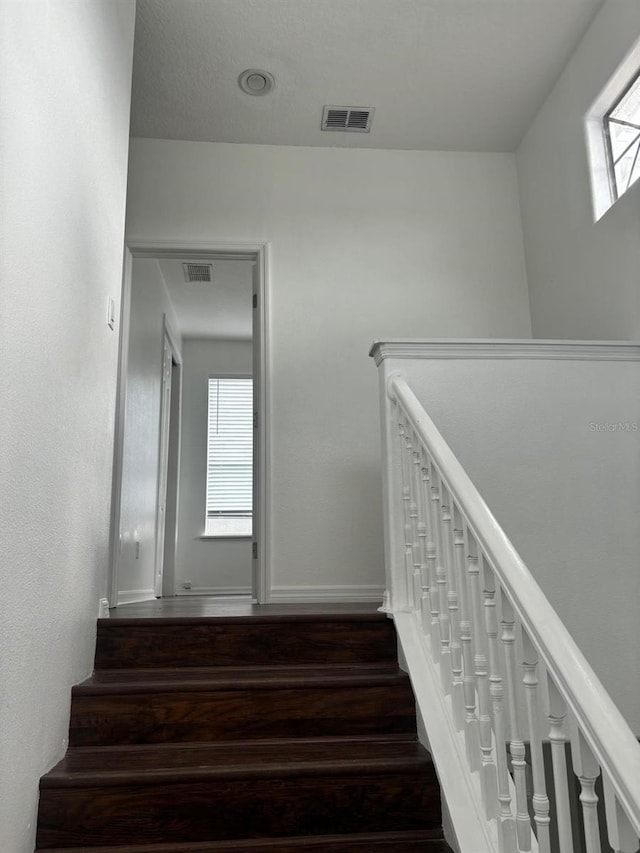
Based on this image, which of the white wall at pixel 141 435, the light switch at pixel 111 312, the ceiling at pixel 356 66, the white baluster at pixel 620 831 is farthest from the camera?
the white wall at pixel 141 435

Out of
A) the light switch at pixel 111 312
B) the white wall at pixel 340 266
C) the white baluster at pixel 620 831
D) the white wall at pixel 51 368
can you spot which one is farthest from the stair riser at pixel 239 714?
the white wall at pixel 340 266

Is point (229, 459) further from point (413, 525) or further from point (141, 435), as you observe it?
point (413, 525)

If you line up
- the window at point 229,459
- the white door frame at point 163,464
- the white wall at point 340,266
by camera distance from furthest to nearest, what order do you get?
the window at point 229,459
the white door frame at point 163,464
the white wall at point 340,266

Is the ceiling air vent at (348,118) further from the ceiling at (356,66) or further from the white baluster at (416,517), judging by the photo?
the white baluster at (416,517)

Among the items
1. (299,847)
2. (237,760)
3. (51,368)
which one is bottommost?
(299,847)

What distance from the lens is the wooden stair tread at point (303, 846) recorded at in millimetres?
1827

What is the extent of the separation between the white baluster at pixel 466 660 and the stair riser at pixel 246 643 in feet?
2.20

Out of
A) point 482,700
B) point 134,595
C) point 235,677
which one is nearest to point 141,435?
point 134,595

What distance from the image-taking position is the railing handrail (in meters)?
1.11

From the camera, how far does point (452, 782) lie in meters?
1.86

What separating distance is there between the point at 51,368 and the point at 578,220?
9.35ft

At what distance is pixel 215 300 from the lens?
630cm

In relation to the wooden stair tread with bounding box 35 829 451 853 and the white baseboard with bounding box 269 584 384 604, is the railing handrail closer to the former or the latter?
the wooden stair tread with bounding box 35 829 451 853

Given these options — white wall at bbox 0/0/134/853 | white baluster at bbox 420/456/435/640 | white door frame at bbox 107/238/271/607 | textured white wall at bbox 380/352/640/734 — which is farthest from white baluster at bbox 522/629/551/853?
white door frame at bbox 107/238/271/607
